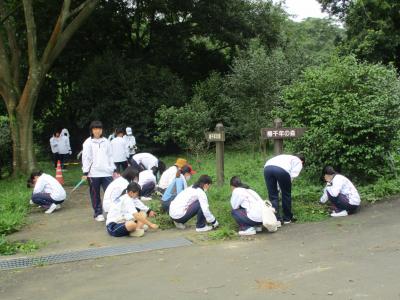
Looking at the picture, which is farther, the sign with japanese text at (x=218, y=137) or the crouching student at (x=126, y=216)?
the sign with japanese text at (x=218, y=137)

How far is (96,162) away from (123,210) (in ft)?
4.82

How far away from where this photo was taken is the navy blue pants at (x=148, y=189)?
1060cm

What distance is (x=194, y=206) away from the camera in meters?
7.96

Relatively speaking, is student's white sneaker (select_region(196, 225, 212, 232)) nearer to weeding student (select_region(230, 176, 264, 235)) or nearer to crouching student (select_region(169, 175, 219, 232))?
crouching student (select_region(169, 175, 219, 232))

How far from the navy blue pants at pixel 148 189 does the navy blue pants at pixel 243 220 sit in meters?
3.28

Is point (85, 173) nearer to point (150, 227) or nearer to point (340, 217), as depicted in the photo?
point (150, 227)

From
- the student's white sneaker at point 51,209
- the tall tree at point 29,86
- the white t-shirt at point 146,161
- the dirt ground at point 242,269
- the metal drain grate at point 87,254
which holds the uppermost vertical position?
the tall tree at point 29,86

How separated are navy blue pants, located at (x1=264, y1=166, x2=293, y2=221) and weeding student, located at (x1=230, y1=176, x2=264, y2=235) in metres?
0.58

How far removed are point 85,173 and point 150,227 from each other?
171 cm

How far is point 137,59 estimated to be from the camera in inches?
851

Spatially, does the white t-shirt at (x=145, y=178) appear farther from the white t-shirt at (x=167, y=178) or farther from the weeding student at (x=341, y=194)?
the weeding student at (x=341, y=194)

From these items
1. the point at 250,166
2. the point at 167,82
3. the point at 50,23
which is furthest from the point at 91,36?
the point at 250,166

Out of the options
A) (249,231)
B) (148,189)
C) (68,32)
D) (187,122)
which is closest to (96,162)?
(148,189)

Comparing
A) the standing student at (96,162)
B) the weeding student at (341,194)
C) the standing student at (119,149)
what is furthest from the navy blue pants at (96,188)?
the standing student at (119,149)
